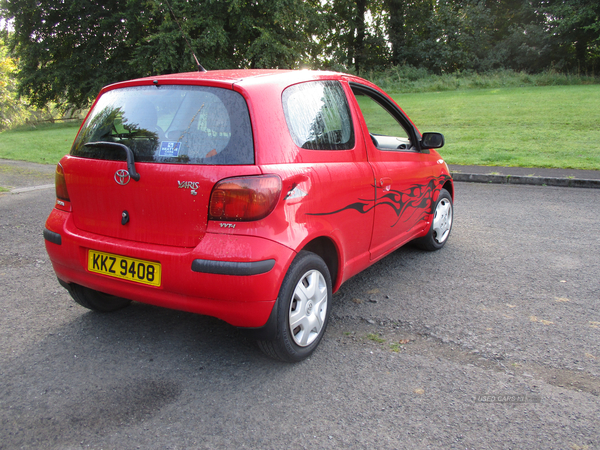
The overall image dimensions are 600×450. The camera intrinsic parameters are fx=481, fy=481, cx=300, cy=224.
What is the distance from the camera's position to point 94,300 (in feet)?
11.0

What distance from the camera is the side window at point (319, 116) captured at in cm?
282

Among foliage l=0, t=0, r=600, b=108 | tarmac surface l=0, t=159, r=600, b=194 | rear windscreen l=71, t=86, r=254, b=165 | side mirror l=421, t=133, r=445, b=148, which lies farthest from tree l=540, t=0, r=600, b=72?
rear windscreen l=71, t=86, r=254, b=165

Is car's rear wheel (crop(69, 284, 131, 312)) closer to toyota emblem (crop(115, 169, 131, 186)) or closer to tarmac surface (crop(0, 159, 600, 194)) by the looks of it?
toyota emblem (crop(115, 169, 131, 186))

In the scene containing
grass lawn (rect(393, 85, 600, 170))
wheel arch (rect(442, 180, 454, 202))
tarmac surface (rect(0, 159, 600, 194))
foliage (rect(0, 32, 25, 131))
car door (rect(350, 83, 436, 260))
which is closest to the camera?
car door (rect(350, 83, 436, 260))

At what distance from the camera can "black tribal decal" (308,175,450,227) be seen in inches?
130

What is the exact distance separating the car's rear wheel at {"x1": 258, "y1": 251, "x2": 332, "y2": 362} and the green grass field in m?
8.60

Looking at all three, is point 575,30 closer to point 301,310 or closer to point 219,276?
point 301,310

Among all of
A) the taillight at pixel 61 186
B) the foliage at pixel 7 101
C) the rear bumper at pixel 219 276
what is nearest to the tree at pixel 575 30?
the rear bumper at pixel 219 276

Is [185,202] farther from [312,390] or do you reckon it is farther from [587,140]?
[587,140]

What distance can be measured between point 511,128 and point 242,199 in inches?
586

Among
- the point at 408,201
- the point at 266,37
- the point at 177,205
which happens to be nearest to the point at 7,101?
the point at 266,37

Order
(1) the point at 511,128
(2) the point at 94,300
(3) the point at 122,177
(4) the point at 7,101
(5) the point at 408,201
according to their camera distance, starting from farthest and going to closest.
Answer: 1. (4) the point at 7,101
2. (1) the point at 511,128
3. (5) the point at 408,201
4. (2) the point at 94,300
5. (3) the point at 122,177

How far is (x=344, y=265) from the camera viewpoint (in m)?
3.20

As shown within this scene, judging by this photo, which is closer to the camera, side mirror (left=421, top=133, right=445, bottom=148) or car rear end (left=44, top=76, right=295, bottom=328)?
car rear end (left=44, top=76, right=295, bottom=328)
